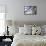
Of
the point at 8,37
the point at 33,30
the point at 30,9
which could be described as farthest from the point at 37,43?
the point at 30,9

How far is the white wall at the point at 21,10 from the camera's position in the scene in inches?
192

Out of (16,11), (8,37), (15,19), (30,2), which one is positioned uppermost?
(30,2)

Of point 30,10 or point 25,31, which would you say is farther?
point 30,10

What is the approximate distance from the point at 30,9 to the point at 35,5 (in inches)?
10.3

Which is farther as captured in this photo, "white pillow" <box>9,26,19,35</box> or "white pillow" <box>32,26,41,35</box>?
"white pillow" <box>9,26,19,35</box>

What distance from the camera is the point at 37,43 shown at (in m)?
2.95

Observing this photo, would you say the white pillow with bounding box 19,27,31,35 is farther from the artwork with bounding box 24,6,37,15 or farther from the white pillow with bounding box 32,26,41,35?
the artwork with bounding box 24,6,37,15

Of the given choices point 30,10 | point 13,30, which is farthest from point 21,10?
point 13,30

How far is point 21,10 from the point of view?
4902mm

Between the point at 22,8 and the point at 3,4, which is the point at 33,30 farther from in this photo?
the point at 3,4

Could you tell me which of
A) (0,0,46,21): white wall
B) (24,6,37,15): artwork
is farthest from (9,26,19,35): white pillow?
(24,6,37,15): artwork

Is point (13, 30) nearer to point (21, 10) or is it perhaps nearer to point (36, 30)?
point (21, 10)

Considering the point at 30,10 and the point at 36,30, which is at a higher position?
the point at 30,10

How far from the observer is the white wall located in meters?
4.87
